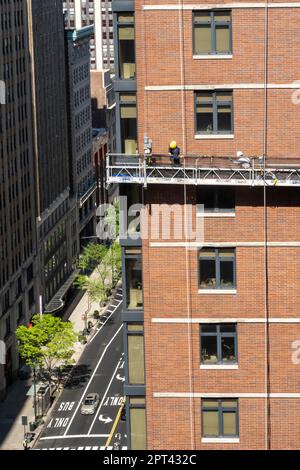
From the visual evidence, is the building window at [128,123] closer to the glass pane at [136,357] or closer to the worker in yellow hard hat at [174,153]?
the worker in yellow hard hat at [174,153]

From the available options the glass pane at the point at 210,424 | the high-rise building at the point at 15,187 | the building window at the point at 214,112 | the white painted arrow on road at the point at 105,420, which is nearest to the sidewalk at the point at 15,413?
the high-rise building at the point at 15,187

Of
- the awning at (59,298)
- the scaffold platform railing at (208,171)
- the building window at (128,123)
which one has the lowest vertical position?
the awning at (59,298)

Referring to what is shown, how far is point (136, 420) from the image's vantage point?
42.1 meters

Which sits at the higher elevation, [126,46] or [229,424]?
[126,46]

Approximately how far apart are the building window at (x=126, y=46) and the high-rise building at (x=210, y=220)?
5 centimetres

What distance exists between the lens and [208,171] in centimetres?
3956

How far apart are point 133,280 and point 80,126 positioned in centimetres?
14791

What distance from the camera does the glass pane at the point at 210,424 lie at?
136ft

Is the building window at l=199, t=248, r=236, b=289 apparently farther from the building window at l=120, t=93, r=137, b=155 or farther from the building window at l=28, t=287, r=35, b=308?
the building window at l=28, t=287, r=35, b=308

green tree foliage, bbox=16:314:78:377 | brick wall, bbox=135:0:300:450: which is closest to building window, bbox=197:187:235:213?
brick wall, bbox=135:0:300:450

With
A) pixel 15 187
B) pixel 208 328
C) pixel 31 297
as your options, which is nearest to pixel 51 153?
pixel 31 297

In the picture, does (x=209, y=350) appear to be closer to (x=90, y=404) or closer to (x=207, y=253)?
(x=207, y=253)
